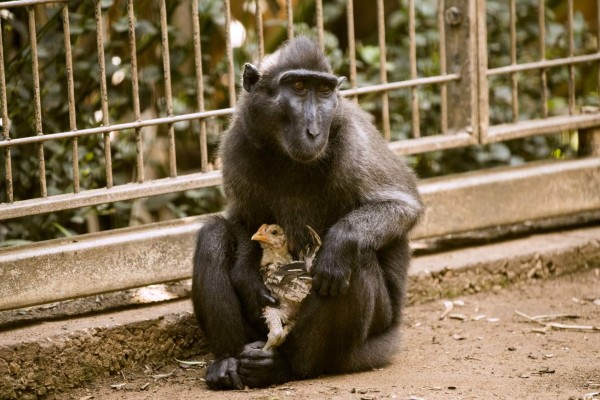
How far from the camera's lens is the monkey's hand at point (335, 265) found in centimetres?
536

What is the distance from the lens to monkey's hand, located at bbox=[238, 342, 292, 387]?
18.1 ft

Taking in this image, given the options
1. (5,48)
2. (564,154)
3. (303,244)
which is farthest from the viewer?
(564,154)

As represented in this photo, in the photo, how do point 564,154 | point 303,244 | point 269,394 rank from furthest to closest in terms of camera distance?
point 564,154 < point 303,244 < point 269,394

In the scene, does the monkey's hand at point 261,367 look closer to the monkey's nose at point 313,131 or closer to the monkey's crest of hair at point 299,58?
the monkey's nose at point 313,131

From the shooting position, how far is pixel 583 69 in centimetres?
Result: 1092

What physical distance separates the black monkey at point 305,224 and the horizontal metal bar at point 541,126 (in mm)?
1845

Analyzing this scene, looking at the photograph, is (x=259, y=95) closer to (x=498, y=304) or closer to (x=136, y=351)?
(x=136, y=351)

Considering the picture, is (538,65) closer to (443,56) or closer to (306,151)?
(443,56)

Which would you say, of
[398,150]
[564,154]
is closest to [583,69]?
[564,154]

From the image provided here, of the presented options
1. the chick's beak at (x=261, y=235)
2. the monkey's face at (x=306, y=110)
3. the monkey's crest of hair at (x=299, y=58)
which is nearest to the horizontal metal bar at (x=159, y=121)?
the monkey's crest of hair at (x=299, y=58)

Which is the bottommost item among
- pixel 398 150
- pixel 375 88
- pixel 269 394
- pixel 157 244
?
pixel 269 394

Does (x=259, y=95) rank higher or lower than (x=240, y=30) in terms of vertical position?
lower

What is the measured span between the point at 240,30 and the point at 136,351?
4495 mm

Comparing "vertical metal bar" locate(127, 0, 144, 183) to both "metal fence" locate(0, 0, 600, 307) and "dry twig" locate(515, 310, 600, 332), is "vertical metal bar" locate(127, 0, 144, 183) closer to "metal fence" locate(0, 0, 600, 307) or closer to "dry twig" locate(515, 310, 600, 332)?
"metal fence" locate(0, 0, 600, 307)
